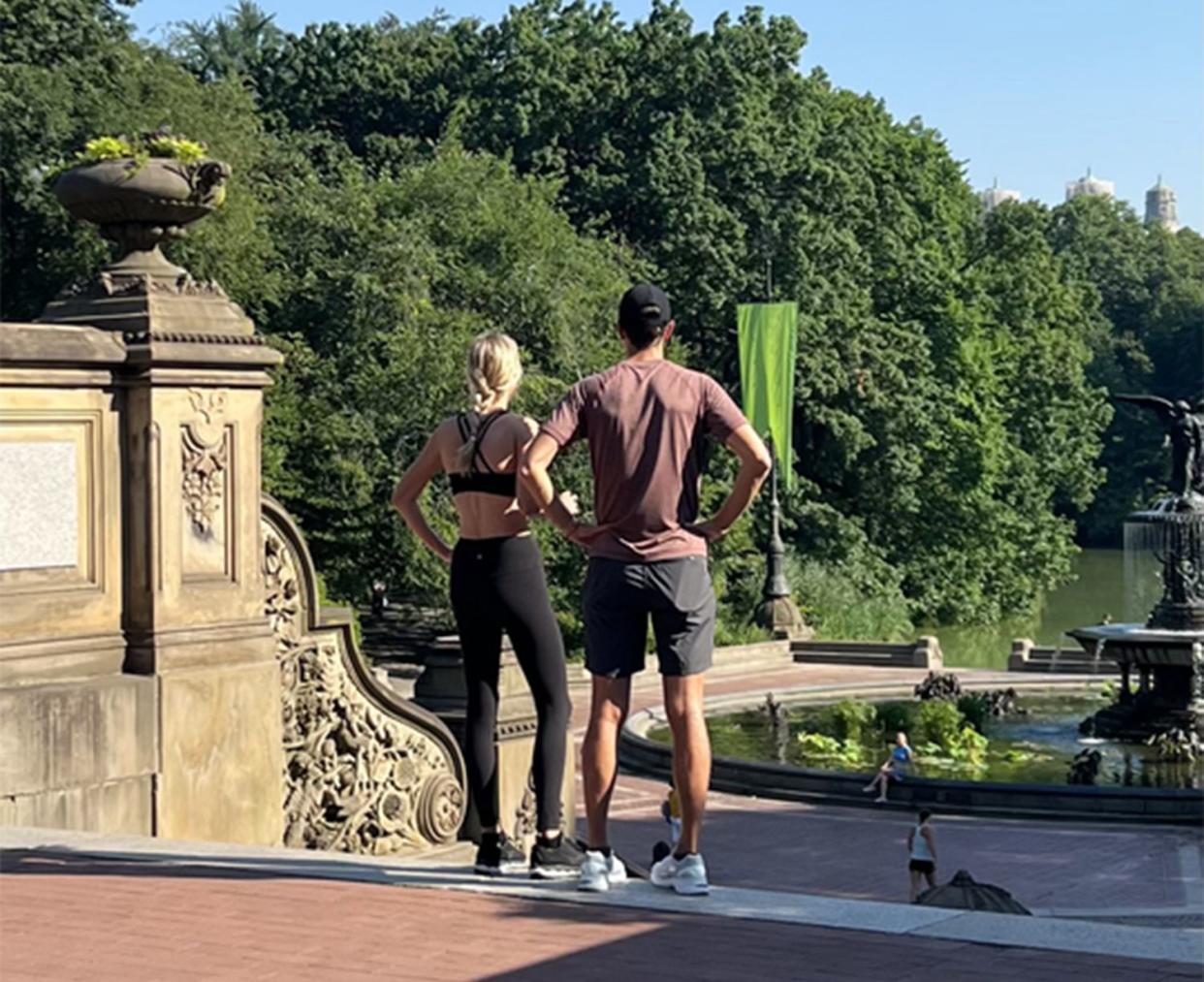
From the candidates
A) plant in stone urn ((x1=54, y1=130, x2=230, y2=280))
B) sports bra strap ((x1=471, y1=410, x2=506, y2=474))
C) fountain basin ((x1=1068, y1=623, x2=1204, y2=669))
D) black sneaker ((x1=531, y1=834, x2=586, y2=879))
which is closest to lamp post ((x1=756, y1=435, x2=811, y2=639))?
fountain basin ((x1=1068, y1=623, x2=1204, y2=669))

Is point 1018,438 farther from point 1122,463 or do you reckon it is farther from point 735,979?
point 735,979

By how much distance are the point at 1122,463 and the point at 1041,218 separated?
857 inches

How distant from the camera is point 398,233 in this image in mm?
41906

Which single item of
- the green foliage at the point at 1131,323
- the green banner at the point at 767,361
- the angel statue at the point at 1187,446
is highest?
the green foliage at the point at 1131,323

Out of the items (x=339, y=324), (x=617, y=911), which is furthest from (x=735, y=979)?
(x=339, y=324)

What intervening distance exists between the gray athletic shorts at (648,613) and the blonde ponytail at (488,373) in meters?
0.69

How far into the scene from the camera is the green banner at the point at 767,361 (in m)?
42.9

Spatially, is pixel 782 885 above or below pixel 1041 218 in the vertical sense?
below

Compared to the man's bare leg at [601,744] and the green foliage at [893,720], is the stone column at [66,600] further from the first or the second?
the green foliage at [893,720]

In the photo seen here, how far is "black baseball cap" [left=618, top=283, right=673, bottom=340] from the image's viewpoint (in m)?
7.16

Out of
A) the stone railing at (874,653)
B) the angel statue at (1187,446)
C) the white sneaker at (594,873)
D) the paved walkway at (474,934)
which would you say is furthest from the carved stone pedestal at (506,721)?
the stone railing at (874,653)

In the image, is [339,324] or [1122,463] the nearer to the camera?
[339,324]

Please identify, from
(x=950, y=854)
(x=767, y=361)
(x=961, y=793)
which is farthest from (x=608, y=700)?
(x=767, y=361)

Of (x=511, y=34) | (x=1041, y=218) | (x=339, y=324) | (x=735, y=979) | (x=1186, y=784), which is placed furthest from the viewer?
(x=1041, y=218)
